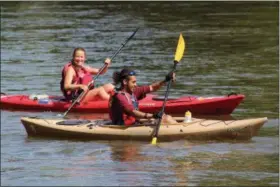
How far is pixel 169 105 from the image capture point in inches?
489

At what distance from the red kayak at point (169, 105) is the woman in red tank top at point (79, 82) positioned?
0.38 feet

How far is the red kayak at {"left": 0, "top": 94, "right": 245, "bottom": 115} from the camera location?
1242 centimetres

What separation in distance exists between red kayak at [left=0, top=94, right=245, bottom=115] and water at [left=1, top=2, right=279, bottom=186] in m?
0.19

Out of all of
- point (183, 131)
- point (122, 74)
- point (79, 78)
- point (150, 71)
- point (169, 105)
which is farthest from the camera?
point (150, 71)

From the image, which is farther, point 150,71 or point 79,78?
point 150,71

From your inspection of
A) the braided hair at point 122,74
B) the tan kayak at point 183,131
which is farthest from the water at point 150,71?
the braided hair at point 122,74

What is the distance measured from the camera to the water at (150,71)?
9258 mm

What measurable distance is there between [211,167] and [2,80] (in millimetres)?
7227

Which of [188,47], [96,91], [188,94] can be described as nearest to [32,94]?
[96,91]

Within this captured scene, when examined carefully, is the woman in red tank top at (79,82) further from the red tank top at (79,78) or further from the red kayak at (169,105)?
the red kayak at (169,105)

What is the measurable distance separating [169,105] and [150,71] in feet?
13.4

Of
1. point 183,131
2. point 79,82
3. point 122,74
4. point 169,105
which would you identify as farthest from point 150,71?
point 122,74

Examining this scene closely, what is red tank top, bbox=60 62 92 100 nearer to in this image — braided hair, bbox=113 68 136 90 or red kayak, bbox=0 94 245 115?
red kayak, bbox=0 94 245 115

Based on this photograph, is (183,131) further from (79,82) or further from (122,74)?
(79,82)
